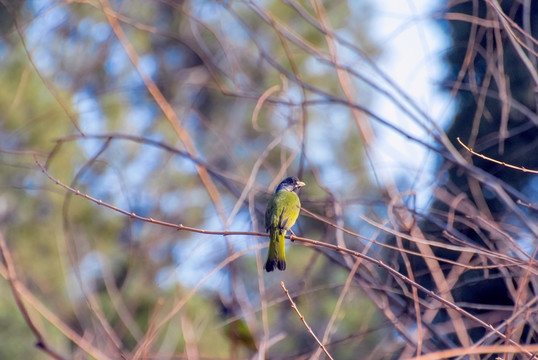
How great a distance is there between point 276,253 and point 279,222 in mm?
279

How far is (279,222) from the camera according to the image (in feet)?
13.4

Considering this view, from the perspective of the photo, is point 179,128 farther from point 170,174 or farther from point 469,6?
point 170,174

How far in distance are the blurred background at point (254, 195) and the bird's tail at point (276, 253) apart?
16cm

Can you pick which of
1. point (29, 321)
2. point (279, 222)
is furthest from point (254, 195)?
point (29, 321)

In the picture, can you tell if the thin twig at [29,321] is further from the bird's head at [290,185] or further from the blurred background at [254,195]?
the bird's head at [290,185]

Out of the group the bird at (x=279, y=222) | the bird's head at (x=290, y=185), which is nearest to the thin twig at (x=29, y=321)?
the bird at (x=279, y=222)

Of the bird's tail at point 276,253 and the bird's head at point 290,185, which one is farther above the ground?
the bird's head at point 290,185

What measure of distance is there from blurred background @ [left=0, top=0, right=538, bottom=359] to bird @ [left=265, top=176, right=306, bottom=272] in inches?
4.0

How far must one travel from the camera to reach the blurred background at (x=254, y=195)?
2992 millimetres

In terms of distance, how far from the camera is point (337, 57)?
3.41 metres

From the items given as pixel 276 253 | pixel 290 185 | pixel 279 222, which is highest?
pixel 290 185

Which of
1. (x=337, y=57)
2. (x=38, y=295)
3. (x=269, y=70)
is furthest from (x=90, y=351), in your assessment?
(x=269, y=70)

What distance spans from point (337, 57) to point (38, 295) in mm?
10576

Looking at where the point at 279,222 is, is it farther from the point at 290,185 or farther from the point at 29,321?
the point at 29,321
